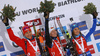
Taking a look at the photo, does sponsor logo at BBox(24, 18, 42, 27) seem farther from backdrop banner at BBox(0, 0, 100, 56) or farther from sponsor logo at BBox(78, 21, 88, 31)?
sponsor logo at BBox(78, 21, 88, 31)

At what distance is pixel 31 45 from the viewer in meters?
1.88

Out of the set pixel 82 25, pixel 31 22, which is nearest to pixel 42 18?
pixel 31 22

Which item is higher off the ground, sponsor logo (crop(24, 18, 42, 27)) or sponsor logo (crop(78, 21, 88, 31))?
sponsor logo (crop(24, 18, 42, 27))

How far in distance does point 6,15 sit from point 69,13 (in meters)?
1.12

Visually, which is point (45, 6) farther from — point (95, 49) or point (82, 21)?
point (95, 49)

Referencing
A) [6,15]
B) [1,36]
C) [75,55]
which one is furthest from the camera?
[1,36]

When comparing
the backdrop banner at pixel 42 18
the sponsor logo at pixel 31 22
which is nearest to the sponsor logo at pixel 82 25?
the backdrop banner at pixel 42 18

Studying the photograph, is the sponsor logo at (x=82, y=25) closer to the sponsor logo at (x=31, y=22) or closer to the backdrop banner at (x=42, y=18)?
the backdrop banner at (x=42, y=18)

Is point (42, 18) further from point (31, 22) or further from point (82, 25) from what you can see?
point (82, 25)

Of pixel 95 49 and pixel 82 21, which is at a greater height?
pixel 82 21

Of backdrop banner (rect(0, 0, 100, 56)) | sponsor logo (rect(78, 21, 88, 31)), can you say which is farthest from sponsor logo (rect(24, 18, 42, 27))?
sponsor logo (rect(78, 21, 88, 31))

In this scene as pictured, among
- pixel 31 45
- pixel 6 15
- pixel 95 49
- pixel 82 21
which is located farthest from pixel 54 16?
pixel 95 49

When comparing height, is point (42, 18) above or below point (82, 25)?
above

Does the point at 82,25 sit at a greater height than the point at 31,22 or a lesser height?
lesser
